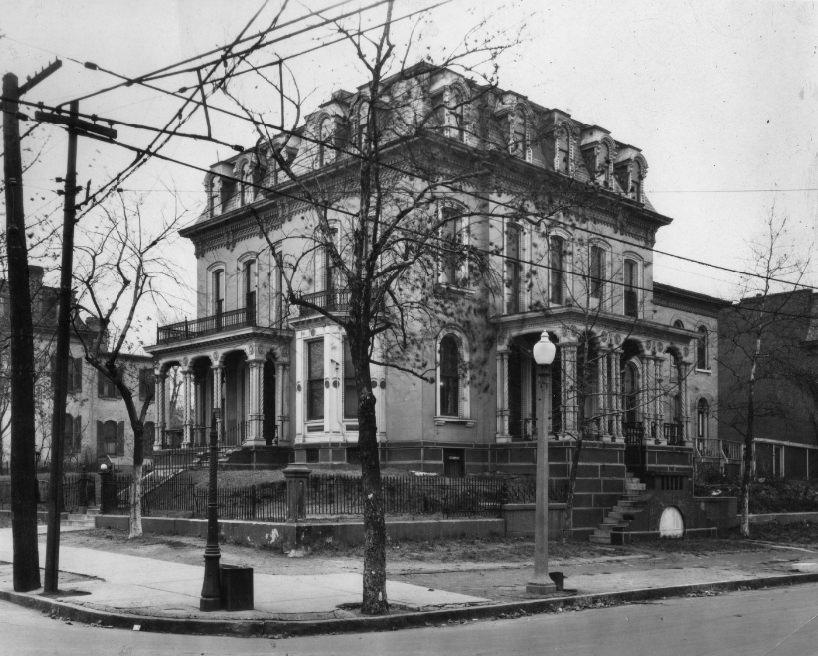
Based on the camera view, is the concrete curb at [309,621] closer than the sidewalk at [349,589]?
Yes

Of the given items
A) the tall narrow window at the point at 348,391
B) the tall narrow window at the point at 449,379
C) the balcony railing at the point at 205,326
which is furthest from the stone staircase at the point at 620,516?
the balcony railing at the point at 205,326

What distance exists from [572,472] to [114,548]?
10.6m

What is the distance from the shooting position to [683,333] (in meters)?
31.6

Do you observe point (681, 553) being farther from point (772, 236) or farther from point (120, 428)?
point (120, 428)

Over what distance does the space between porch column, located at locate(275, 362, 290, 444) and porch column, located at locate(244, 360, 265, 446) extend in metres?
0.69

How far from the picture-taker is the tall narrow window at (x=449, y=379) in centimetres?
2977

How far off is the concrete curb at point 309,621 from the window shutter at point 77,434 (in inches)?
1473

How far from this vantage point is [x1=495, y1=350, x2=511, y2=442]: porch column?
3000 cm

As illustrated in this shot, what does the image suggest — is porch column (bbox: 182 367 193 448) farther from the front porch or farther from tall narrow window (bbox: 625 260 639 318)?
tall narrow window (bbox: 625 260 639 318)

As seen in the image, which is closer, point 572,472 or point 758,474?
point 572,472

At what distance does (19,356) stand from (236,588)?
15.7 ft

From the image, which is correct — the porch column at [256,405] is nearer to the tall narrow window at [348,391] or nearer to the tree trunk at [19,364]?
the tall narrow window at [348,391]

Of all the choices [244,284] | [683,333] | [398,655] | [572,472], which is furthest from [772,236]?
[398,655]

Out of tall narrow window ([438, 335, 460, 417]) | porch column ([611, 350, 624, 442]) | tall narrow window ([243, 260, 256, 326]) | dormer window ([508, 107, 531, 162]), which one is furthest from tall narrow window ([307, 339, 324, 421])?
porch column ([611, 350, 624, 442])
